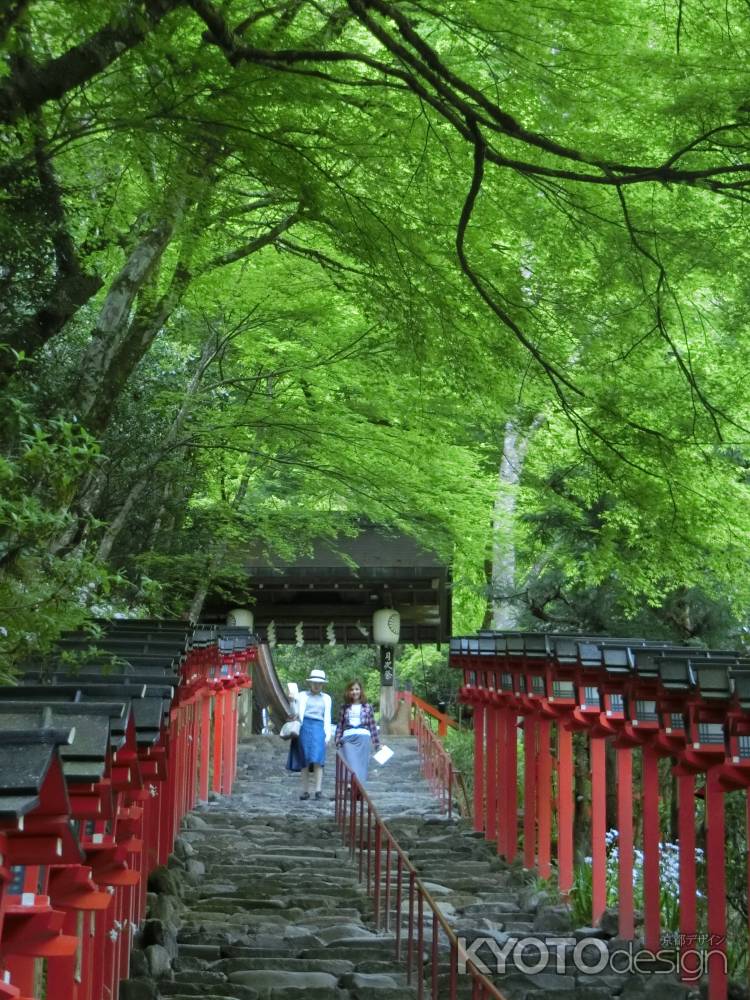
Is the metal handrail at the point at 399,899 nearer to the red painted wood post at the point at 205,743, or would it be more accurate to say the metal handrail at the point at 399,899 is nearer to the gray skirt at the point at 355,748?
the gray skirt at the point at 355,748

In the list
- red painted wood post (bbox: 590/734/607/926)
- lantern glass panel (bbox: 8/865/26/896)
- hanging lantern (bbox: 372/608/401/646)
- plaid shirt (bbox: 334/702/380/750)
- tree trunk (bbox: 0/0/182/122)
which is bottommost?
red painted wood post (bbox: 590/734/607/926)

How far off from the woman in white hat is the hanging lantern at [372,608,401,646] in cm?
819

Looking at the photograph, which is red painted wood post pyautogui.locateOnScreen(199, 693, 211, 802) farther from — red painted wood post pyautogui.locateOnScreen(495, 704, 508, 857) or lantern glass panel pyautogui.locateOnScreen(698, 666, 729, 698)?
lantern glass panel pyautogui.locateOnScreen(698, 666, 729, 698)

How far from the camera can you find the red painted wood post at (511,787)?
52.5 feet

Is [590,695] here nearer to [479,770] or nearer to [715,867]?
[715,867]

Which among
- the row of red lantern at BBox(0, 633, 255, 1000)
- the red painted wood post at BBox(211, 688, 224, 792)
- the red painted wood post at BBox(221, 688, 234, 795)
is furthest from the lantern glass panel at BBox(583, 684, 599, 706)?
the red painted wood post at BBox(221, 688, 234, 795)

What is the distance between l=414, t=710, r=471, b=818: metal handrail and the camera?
20.1m

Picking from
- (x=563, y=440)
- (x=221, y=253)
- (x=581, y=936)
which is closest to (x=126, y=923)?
(x=581, y=936)

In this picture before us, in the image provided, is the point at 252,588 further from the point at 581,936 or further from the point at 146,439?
the point at 581,936

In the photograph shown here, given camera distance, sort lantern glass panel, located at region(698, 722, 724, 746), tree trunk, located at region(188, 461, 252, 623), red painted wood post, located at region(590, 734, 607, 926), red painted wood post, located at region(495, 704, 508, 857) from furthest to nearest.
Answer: tree trunk, located at region(188, 461, 252, 623) → red painted wood post, located at region(495, 704, 508, 857) → red painted wood post, located at region(590, 734, 607, 926) → lantern glass panel, located at region(698, 722, 724, 746)

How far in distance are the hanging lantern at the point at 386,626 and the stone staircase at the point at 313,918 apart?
352 inches

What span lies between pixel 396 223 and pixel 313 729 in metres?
11.4

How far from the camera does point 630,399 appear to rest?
9.23m

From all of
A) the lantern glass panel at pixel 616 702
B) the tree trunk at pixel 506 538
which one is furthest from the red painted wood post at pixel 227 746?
the lantern glass panel at pixel 616 702
